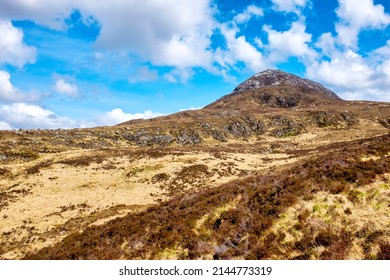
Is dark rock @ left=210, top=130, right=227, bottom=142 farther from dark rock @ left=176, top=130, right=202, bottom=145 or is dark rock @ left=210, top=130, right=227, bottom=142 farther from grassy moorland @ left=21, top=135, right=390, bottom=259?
grassy moorland @ left=21, top=135, right=390, bottom=259

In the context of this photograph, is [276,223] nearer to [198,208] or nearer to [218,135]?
[198,208]

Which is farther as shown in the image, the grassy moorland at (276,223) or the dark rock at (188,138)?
the dark rock at (188,138)

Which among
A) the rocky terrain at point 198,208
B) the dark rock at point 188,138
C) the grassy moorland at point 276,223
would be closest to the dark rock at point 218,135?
the dark rock at point 188,138

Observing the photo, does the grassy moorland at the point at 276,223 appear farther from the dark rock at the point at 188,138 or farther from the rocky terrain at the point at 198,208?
the dark rock at the point at 188,138

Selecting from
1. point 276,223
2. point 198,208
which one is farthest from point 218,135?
point 276,223

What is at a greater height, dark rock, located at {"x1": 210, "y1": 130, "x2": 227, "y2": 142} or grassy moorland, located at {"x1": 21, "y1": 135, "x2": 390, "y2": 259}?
dark rock, located at {"x1": 210, "y1": 130, "x2": 227, "y2": 142}

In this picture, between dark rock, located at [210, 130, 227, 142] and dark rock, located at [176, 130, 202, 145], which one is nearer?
dark rock, located at [176, 130, 202, 145]

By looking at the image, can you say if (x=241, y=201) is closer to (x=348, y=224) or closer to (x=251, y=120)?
(x=348, y=224)

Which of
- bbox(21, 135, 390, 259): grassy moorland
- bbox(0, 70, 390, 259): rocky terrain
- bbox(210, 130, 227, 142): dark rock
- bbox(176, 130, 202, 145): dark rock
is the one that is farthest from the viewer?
bbox(210, 130, 227, 142): dark rock

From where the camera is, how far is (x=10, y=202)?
35688 millimetres

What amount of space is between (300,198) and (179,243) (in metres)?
6.39

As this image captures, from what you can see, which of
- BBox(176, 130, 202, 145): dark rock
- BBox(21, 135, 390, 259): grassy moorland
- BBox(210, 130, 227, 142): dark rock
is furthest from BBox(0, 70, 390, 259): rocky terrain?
BBox(210, 130, 227, 142): dark rock
